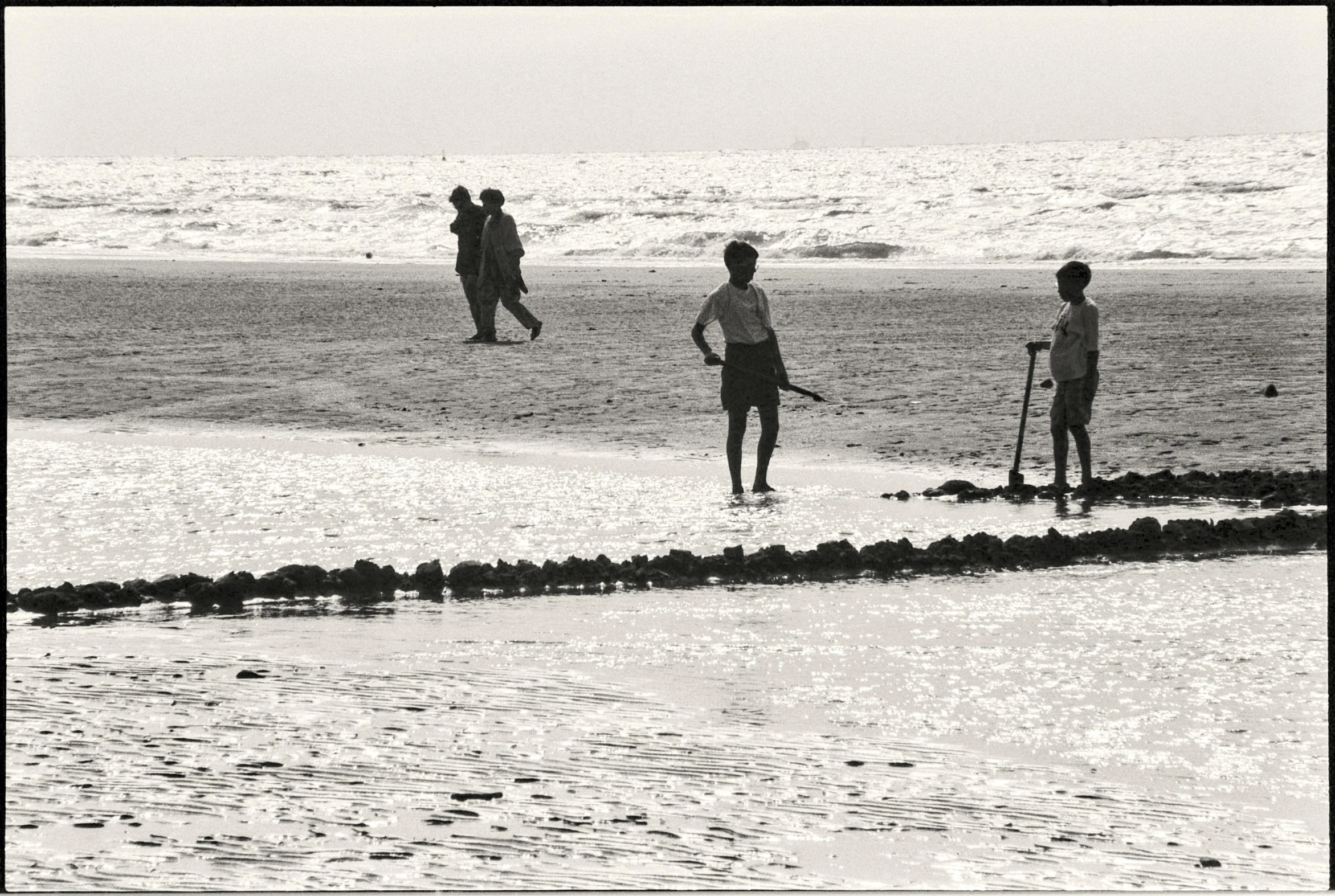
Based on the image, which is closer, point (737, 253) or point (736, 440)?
point (737, 253)

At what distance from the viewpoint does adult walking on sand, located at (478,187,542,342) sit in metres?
16.7

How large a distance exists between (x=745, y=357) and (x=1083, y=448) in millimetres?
1860

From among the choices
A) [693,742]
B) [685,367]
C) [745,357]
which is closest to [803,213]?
[685,367]

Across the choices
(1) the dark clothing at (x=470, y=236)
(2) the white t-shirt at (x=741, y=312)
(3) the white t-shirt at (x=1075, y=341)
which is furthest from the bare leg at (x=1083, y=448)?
(1) the dark clothing at (x=470, y=236)

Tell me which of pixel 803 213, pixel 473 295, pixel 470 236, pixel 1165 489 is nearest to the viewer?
pixel 1165 489

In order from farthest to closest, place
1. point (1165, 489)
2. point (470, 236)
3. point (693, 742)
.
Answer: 1. point (470, 236)
2. point (1165, 489)
3. point (693, 742)

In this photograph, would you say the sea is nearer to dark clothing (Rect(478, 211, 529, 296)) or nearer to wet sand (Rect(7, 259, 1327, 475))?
wet sand (Rect(7, 259, 1327, 475))

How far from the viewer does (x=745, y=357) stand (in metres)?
9.50

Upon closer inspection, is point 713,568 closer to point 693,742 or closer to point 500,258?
point 693,742

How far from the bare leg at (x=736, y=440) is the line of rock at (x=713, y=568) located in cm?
173

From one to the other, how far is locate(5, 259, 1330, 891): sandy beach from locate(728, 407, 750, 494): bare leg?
270 millimetres

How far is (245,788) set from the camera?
4.12 meters

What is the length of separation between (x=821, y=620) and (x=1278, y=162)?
→ 4285 cm

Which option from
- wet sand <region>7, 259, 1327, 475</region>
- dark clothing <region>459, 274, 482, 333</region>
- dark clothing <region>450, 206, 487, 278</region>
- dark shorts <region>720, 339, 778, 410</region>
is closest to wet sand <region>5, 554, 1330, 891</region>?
dark shorts <region>720, 339, 778, 410</region>
